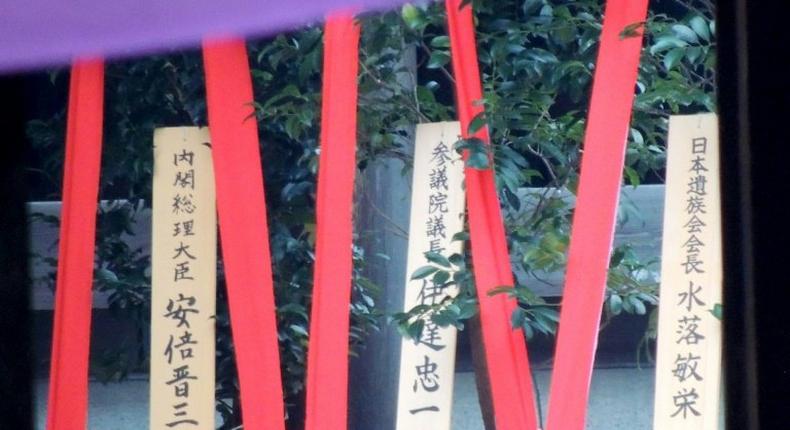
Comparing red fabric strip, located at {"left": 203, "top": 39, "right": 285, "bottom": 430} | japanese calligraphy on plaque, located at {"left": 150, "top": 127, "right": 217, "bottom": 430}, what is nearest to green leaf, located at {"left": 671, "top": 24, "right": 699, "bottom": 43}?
red fabric strip, located at {"left": 203, "top": 39, "right": 285, "bottom": 430}

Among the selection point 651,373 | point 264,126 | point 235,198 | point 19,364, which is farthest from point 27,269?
point 651,373

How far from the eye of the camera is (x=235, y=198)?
2.91 meters

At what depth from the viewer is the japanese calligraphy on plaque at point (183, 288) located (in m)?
2.98

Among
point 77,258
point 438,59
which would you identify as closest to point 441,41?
point 438,59

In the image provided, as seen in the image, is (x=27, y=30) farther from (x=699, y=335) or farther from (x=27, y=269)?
(x=699, y=335)

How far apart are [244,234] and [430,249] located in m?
0.51

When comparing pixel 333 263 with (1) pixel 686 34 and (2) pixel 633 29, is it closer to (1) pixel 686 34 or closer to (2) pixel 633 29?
(2) pixel 633 29

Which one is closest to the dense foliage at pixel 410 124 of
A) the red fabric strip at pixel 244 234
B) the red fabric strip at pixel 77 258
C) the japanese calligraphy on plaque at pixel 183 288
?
the red fabric strip at pixel 244 234

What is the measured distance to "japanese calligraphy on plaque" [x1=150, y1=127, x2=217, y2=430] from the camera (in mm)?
2984

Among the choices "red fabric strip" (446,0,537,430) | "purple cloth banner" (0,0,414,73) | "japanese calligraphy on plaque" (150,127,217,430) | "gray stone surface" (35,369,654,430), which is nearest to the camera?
"purple cloth banner" (0,0,414,73)

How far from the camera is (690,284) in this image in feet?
8.84

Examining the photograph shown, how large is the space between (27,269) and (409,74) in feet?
4.07

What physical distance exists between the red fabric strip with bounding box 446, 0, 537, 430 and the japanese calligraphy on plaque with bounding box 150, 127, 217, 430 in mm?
756

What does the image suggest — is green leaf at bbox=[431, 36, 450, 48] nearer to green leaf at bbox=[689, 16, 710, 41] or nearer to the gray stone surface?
green leaf at bbox=[689, 16, 710, 41]
